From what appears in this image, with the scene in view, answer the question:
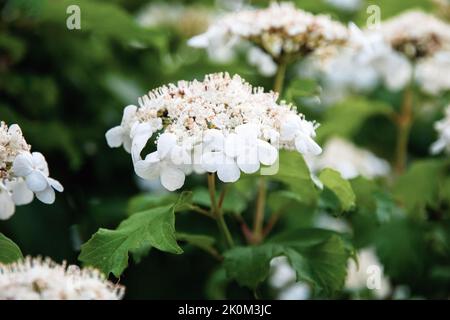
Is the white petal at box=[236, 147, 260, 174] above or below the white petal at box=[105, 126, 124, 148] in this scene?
below

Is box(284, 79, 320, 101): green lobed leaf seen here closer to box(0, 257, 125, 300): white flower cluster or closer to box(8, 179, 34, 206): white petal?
Result: box(8, 179, 34, 206): white petal

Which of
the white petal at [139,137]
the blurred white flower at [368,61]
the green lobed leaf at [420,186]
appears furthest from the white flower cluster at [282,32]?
the white petal at [139,137]

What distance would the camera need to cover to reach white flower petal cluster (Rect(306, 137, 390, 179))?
274cm

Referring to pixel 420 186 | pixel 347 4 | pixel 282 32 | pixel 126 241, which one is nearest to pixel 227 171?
pixel 126 241

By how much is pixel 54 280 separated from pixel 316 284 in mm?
583

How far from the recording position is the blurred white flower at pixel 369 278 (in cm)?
189

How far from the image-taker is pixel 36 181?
4.69ft

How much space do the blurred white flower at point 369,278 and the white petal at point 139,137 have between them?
1.91 feet

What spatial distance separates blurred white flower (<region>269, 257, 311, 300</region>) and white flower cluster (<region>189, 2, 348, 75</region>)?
0.64 m

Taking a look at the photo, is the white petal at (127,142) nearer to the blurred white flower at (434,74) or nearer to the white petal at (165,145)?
the white petal at (165,145)

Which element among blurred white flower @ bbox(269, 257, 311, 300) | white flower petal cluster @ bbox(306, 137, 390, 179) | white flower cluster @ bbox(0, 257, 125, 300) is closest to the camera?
white flower cluster @ bbox(0, 257, 125, 300)

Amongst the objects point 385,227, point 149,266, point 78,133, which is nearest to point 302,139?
point 385,227

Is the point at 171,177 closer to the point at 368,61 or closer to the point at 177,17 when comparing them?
the point at 368,61

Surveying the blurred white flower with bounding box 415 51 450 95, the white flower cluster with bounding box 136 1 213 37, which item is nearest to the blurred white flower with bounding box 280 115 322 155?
the blurred white flower with bounding box 415 51 450 95
